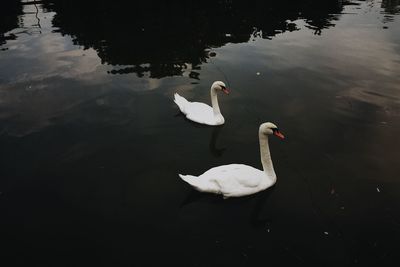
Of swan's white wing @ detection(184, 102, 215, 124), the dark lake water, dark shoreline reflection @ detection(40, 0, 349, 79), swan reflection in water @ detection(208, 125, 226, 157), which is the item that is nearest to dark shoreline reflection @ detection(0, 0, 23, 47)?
the dark lake water

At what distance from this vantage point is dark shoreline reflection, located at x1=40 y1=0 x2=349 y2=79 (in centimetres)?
1662

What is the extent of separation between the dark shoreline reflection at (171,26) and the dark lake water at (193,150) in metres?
0.24

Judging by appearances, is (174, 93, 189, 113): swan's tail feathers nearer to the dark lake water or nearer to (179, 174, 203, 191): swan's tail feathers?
the dark lake water

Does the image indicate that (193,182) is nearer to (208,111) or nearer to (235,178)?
(235,178)

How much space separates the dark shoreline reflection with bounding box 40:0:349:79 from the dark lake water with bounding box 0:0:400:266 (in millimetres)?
237

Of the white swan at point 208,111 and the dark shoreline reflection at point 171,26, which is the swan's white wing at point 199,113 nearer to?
the white swan at point 208,111

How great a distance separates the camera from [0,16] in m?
27.8

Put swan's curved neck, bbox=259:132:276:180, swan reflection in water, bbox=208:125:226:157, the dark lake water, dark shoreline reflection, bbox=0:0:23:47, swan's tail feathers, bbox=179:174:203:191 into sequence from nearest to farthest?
the dark lake water
swan's tail feathers, bbox=179:174:203:191
swan's curved neck, bbox=259:132:276:180
swan reflection in water, bbox=208:125:226:157
dark shoreline reflection, bbox=0:0:23:47

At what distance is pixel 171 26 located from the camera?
23.2 metres

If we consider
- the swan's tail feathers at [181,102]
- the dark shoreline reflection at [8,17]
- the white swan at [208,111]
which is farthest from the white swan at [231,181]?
the dark shoreline reflection at [8,17]

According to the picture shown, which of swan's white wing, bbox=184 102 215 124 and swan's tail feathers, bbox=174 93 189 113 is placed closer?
swan's white wing, bbox=184 102 215 124

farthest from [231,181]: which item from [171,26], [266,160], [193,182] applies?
[171,26]

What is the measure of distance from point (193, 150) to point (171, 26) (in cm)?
1628

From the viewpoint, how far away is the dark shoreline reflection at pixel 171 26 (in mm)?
16625
